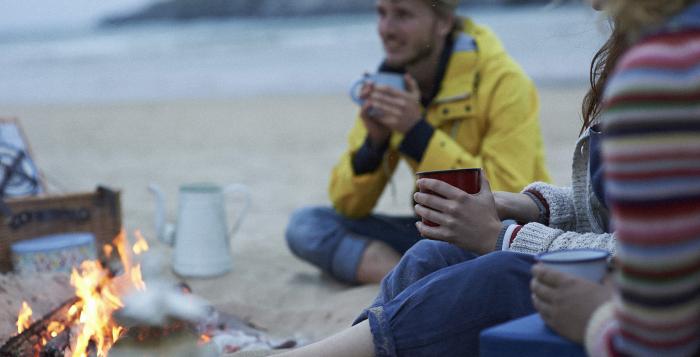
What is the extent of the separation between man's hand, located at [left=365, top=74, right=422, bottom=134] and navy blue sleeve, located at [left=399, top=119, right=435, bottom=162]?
0.8 inches

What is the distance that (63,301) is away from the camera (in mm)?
2912

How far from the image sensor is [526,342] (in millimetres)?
1446

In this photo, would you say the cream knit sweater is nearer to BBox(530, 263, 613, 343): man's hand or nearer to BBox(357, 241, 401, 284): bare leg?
BBox(530, 263, 613, 343): man's hand

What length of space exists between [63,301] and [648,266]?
2260 millimetres

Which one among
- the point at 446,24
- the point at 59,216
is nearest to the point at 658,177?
the point at 446,24

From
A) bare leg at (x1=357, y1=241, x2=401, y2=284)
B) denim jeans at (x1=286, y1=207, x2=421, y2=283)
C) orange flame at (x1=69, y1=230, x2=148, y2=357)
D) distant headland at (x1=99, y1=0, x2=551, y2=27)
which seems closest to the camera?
orange flame at (x1=69, y1=230, x2=148, y2=357)

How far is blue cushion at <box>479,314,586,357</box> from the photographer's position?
142 cm

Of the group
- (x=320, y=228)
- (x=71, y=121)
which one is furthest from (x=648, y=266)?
(x=71, y=121)

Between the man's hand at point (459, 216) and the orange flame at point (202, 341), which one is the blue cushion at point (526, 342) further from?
the orange flame at point (202, 341)

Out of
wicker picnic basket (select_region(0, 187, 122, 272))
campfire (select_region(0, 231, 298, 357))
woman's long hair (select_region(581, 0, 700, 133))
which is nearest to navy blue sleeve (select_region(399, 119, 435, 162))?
campfire (select_region(0, 231, 298, 357))

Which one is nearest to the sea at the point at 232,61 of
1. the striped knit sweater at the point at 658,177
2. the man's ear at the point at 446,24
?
the man's ear at the point at 446,24

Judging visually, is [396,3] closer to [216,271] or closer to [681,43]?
[216,271]

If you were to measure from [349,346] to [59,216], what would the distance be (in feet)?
7.44

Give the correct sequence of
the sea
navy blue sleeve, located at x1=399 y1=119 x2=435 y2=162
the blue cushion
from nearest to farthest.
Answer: the blue cushion
navy blue sleeve, located at x1=399 y1=119 x2=435 y2=162
the sea
